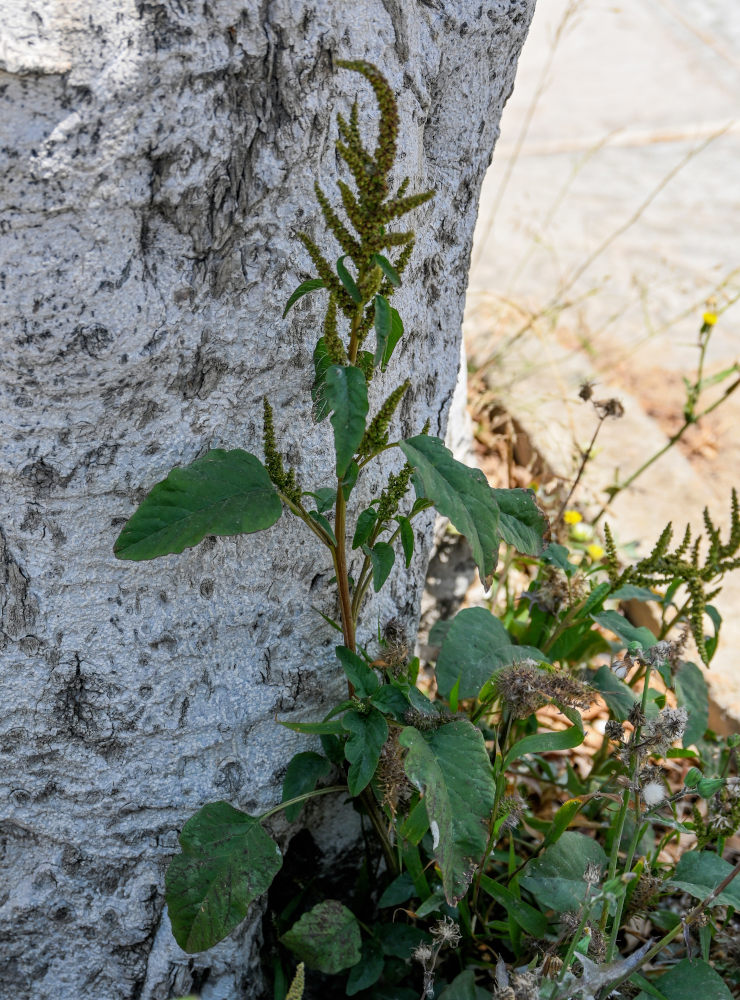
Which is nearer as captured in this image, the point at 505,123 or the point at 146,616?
the point at 146,616

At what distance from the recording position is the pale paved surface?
3.64m

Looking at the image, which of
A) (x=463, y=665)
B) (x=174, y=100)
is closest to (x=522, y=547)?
(x=463, y=665)

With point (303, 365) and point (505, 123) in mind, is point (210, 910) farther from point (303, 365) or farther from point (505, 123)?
point (505, 123)

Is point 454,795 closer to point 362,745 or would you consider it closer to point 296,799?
point 362,745

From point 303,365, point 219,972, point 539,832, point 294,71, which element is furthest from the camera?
point 539,832

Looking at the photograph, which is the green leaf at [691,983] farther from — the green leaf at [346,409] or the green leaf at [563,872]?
the green leaf at [346,409]

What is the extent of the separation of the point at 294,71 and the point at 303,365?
462 mm

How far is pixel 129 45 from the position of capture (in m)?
1.28

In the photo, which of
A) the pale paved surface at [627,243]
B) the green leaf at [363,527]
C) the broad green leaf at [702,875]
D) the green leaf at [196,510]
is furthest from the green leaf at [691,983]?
the pale paved surface at [627,243]

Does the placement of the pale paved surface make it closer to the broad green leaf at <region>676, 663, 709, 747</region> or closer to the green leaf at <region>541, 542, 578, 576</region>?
the broad green leaf at <region>676, 663, 709, 747</region>

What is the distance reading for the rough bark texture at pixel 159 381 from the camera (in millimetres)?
1317

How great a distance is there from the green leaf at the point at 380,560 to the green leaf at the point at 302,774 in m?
0.38

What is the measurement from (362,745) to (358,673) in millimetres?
138

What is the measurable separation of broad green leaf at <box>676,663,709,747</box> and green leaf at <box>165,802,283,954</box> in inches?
39.1
